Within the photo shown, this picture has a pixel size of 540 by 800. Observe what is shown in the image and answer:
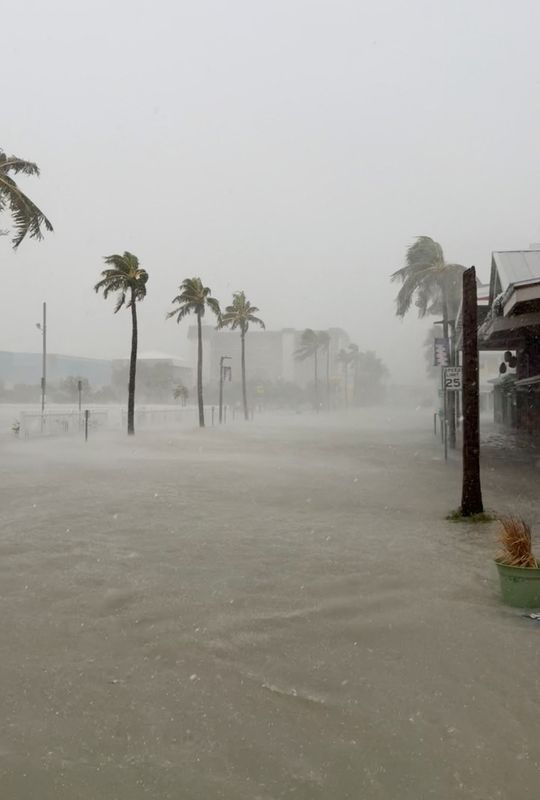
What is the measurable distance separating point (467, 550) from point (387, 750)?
5.27 m

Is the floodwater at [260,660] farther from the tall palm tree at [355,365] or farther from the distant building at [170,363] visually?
the tall palm tree at [355,365]

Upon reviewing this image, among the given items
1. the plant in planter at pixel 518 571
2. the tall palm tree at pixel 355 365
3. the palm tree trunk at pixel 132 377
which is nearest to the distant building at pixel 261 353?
the tall palm tree at pixel 355 365

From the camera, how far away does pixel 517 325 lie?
1823 cm

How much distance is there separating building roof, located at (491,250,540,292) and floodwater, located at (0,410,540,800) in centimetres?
839

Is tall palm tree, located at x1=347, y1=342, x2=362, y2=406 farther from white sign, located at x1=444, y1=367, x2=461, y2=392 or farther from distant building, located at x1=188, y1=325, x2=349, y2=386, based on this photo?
white sign, located at x1=444, y1=367, x2=461, y2=392

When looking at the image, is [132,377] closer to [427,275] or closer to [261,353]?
[427,275]

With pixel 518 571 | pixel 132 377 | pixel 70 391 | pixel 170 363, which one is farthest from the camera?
pixel 170 363

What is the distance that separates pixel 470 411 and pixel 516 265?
367 inches

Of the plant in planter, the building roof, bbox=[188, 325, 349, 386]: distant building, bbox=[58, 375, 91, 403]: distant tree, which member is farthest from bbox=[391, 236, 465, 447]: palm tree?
bbox=[188, 325, 349, 386]: distant building

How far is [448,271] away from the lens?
3616 centimetres

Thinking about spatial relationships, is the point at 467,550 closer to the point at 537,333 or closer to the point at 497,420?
the point at 537,333

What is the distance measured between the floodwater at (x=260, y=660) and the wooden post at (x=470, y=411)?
0.75m

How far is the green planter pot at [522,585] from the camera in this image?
19.9 ft

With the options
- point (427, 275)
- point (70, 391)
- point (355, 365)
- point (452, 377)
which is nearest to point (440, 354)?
point (452, 377)
